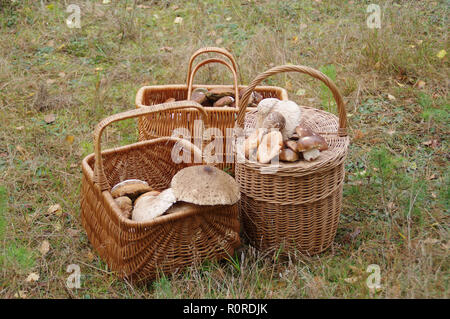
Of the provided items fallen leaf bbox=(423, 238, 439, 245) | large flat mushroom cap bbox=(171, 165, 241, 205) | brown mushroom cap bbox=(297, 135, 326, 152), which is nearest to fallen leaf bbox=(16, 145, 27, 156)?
large flat mushroom cap bbox=(171, 165, 241, 205)

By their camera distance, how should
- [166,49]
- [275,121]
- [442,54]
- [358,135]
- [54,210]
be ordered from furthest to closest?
1. [166,49]
2. [442,54]
3. [358,135]
4. [54,210]
5. [275,121]

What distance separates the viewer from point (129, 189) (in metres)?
2.86

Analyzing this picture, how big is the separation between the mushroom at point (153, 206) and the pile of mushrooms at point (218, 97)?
1322 millimetres

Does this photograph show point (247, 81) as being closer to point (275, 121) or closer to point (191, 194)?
point (275, 121)

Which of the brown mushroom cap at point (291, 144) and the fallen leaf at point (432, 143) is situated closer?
the brown mushroom cap at point (291, 144)

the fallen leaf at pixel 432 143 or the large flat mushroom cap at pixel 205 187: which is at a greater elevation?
the large flat mushroom cap at pixel 205 187

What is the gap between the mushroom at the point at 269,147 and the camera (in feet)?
8.27

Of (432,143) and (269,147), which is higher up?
(269,147)

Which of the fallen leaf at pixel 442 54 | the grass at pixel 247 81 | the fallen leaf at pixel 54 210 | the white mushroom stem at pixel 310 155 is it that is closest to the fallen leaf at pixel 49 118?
the grass at pixel 247 81

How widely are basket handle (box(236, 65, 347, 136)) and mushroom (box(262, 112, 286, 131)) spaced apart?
0.58 ft

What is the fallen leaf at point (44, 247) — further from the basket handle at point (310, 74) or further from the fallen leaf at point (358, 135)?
the fallen leaf at point (358, 135)

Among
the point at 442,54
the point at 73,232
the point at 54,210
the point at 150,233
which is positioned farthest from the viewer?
the point at 442,54

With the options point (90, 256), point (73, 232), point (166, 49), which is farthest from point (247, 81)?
point (90, 256)

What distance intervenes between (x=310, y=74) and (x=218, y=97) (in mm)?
1370
